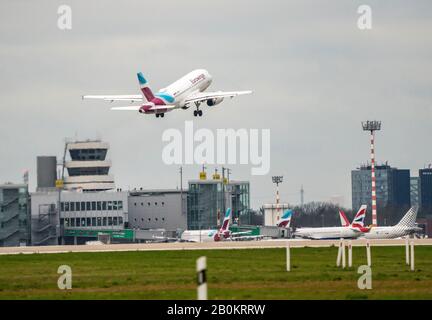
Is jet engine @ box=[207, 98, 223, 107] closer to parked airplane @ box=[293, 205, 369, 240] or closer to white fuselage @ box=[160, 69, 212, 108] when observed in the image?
white fuselage @ box=[160, 69, 212, 108]

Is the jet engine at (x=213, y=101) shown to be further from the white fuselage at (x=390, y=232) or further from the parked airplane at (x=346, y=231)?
the parked airplane at (x=346, y=231)

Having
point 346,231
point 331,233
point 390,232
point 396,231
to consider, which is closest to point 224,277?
point 396,231

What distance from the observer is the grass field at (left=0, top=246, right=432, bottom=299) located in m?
53.2

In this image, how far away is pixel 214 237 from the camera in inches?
7751

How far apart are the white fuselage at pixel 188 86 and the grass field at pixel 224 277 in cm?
5998

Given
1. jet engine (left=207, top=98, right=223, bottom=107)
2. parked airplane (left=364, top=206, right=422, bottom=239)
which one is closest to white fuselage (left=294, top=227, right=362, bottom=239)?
parked airplane (left=364, top=206, right=422, bottom=239)

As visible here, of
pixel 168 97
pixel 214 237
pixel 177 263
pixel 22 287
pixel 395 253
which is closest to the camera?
pixel 22 287

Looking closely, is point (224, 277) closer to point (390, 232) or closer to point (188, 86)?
point (188, 86)

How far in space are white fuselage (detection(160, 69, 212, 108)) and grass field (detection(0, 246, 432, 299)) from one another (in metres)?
60.0

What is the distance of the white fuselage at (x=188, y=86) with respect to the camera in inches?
5886

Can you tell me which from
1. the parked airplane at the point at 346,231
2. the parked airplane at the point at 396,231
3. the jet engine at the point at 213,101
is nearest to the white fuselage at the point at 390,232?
the parked airplane at the point at 396,231
